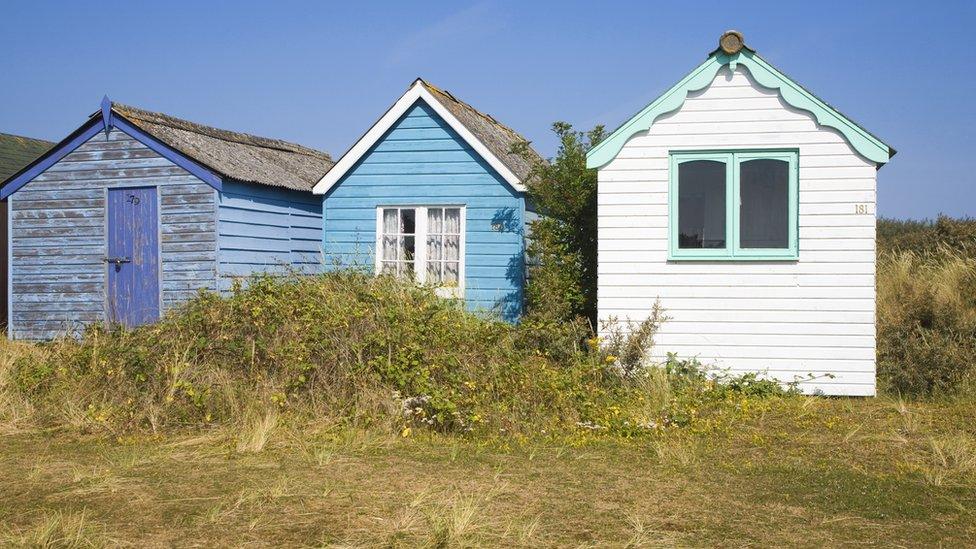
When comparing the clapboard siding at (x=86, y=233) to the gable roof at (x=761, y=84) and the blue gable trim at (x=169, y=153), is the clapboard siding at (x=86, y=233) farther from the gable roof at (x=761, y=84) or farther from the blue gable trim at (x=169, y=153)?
the gable roof at (x=761, y=84)

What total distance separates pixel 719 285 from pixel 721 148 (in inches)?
62.9

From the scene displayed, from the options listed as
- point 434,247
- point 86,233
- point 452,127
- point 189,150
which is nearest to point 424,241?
point 434,247

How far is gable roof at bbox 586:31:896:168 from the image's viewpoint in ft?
34.7

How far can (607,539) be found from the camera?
5422 millimetres

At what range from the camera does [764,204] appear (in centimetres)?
1088

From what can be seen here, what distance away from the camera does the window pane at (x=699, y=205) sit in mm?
10969

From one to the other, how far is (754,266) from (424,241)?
568 cm

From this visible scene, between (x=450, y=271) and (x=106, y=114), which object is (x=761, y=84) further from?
(x=106, y=114)

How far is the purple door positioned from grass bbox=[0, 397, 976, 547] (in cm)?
651

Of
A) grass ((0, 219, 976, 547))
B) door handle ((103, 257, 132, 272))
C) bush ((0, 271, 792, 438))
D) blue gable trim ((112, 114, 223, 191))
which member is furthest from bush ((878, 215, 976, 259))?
door handle ((103, 257, 132, 272))

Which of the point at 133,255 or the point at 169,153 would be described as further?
the point at 133,255

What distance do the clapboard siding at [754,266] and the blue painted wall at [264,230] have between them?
18.5 feet

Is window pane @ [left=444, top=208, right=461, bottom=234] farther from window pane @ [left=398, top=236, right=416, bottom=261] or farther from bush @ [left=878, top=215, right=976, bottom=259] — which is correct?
bush @ [left=878, top=215, right=976, bottom=259]

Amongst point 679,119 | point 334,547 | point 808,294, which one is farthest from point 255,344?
point 808,294
